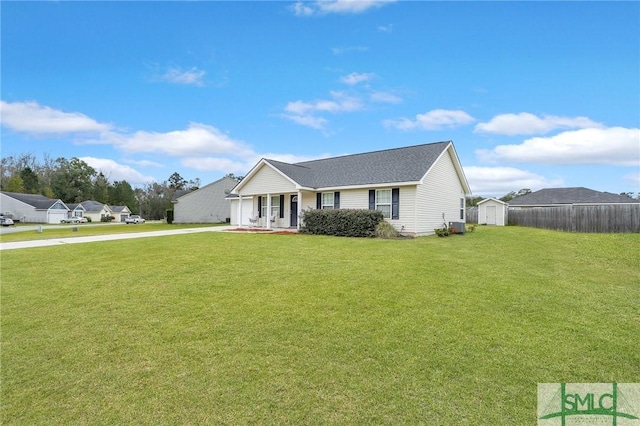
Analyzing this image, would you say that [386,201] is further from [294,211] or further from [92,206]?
[92,206]

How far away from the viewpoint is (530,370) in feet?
10.8

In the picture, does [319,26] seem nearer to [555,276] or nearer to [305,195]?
[305,195]

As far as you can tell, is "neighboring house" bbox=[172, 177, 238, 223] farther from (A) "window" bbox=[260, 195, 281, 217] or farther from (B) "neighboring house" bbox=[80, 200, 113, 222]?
(B) "neighboring house" bbox=[80, 200, 113, 222]

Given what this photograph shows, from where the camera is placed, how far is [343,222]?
1648 centimetres

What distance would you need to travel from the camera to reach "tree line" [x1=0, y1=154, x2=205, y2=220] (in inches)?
2443

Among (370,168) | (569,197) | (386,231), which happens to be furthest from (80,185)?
(569,197)

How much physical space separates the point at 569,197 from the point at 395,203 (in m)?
27.9

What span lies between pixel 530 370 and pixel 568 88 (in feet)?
52.5

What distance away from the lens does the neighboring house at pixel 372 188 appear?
55.2 feet

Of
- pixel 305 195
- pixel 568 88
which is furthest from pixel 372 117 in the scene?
pixel 568 88

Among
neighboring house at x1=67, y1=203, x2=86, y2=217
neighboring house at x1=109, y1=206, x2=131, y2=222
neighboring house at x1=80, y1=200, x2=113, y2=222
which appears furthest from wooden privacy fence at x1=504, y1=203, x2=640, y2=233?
neighboring house at x1=109, y1=206, x2=131, y2=222

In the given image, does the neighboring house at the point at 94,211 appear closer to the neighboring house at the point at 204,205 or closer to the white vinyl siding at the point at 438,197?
the neighboring house at the point at 204,205

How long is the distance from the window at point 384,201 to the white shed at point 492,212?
719 inches

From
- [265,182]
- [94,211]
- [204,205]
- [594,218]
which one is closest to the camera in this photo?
[594,218]
